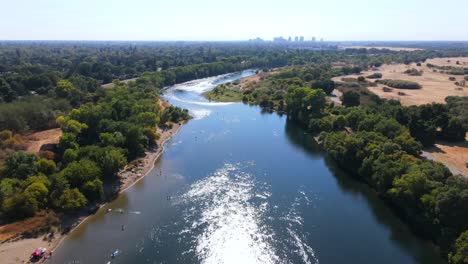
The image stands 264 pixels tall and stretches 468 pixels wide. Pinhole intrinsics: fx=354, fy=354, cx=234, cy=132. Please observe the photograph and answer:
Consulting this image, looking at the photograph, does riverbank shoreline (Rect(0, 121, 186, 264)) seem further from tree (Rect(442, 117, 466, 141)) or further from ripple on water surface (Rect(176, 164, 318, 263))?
tree (Rect(442, 117, 466, 141))

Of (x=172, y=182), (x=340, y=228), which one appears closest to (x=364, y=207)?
(x=340, y=228)

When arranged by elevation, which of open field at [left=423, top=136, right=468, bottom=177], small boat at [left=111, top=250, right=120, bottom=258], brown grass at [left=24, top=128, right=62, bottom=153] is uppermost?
Result: brown grass at [left=24, top=128, right=62, bottom=153]

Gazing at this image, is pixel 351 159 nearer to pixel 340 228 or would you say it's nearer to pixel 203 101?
pixel 340 228

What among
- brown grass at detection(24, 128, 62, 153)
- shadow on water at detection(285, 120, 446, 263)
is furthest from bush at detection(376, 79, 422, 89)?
brown grass at detection(24, 128, 62, 153)

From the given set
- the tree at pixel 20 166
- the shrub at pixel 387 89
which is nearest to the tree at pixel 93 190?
the tree at pixel 20 166

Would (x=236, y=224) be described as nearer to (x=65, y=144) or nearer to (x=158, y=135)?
(x=65, y=144)
